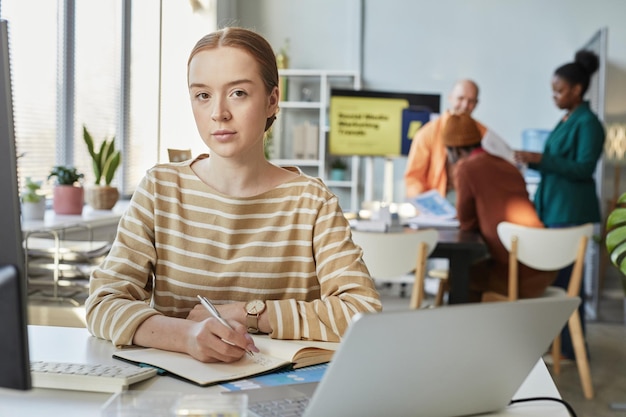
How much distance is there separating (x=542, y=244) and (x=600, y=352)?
146 centimetres

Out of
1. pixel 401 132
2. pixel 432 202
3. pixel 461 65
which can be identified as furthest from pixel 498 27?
pixel 432 202

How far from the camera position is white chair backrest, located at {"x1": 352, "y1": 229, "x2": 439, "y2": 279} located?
348 cm

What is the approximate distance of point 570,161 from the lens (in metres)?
4.52

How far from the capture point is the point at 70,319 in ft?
6.46

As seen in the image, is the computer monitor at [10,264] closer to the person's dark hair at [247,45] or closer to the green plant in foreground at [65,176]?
the person's dark hair at [247,45]

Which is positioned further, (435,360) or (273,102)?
(273,102)

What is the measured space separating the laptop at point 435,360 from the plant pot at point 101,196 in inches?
143

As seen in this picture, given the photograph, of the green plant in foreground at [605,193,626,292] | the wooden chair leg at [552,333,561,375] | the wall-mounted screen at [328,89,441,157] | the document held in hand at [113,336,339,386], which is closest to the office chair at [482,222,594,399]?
the wooden chair leg at [552,333,561,375]

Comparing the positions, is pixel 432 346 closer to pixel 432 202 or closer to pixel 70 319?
pixel 70 319

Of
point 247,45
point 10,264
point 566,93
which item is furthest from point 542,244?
point 10,264

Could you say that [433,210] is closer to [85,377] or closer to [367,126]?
[367,126]

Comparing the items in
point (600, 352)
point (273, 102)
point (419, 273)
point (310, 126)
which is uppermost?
point (273, 102)

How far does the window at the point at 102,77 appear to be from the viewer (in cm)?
446

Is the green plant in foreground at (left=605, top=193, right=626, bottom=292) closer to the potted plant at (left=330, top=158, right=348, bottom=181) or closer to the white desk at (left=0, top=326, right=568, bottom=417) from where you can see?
the white desk at (left=0, top=326, right=568, bottom=417)
